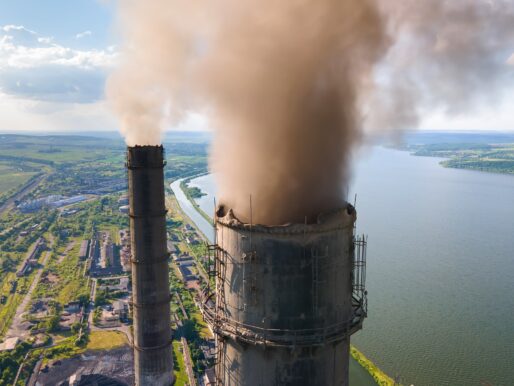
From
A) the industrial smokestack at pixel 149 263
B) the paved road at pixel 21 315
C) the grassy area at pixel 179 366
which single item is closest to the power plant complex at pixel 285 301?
the industrial smokestack at pixel 149 263

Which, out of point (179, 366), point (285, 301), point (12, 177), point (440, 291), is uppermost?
point (285, 301)

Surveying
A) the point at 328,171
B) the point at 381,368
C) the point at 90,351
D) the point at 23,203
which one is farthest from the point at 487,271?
the point at 23,203

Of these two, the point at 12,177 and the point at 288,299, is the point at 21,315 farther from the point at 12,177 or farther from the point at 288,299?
the point at 12,177

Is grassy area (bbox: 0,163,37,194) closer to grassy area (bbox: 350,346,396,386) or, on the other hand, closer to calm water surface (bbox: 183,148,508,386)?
calm water surface (bbox: 183,148,508,386)

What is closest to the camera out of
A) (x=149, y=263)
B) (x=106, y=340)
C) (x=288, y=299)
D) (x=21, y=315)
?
(x=288, y=299)

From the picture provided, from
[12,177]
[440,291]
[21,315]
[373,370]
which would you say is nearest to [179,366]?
[373,370]

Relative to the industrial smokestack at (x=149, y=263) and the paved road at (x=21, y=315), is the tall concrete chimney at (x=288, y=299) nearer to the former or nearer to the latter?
the industrial smokestack at (x=149, y=263)
